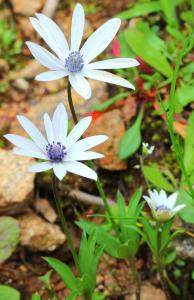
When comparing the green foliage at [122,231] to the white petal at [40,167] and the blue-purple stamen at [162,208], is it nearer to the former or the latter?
the blue-purple stamen at [162,208]

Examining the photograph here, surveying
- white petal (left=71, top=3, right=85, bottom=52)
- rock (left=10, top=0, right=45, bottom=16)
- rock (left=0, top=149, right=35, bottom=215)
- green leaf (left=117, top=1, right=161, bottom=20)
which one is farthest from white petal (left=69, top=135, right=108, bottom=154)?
rock (left=10, top=0, right=45, bottom=16)

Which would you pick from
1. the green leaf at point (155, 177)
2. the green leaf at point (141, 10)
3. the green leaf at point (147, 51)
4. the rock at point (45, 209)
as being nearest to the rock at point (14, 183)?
the rock at point (45, 209)

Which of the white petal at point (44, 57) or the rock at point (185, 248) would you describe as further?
the rock at point (185, 248)

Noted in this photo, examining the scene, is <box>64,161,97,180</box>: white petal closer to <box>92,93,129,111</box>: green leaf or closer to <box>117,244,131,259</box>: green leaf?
<box>117,244,131,259</box>: green leaf

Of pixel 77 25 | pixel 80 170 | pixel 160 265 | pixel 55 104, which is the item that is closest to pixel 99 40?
pixel 77 25

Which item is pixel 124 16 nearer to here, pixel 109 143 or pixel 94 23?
pixel 94 23

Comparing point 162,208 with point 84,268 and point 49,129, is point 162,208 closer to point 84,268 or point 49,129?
point 84,268

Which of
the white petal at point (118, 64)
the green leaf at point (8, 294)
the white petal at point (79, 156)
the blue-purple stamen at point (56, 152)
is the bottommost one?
the green leaf at point (8, 294)
